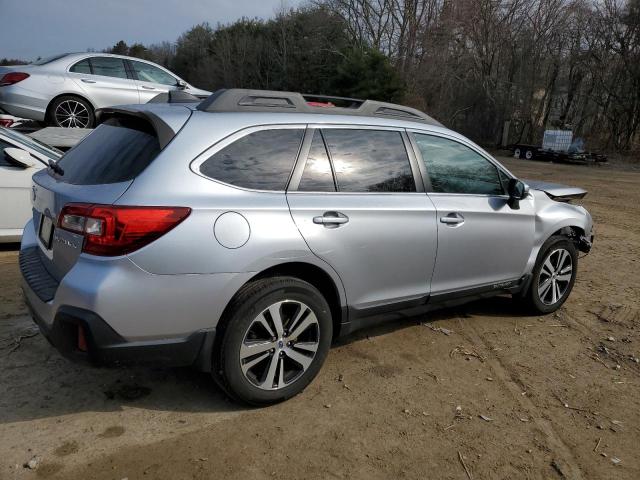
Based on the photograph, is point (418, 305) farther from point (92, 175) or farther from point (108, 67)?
point (108, 67)

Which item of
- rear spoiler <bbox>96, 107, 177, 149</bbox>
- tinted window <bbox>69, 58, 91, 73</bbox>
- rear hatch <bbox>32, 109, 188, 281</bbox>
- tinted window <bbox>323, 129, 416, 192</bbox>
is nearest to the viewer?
rear hatch <bbox>32, 109, 188, 281</bbox>

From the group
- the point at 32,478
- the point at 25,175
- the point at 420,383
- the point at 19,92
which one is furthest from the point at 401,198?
the point at 19,92

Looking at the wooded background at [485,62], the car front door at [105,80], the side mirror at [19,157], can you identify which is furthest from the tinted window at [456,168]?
the wooded background at [485,62]

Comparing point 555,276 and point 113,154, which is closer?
point 113,154

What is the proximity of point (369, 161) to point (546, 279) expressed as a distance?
2.25 metres

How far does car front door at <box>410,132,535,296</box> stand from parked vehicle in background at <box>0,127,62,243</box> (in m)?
4.21

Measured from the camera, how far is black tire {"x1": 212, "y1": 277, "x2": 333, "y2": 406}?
A: 2947 mm

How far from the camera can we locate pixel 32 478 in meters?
2.55

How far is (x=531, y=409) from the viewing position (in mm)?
3371

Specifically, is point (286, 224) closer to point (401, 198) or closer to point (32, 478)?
point (401, 198)

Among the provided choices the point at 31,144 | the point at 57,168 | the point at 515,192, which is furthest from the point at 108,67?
the point at 515,192

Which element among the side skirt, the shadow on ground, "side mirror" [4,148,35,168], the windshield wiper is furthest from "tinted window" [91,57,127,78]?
the side skirt

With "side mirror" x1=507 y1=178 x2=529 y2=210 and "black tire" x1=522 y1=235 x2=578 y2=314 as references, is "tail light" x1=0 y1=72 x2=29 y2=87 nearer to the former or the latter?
"side mirror" x1=507 y1=178 x2=529 y2=210

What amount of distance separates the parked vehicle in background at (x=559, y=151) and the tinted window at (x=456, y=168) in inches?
862
